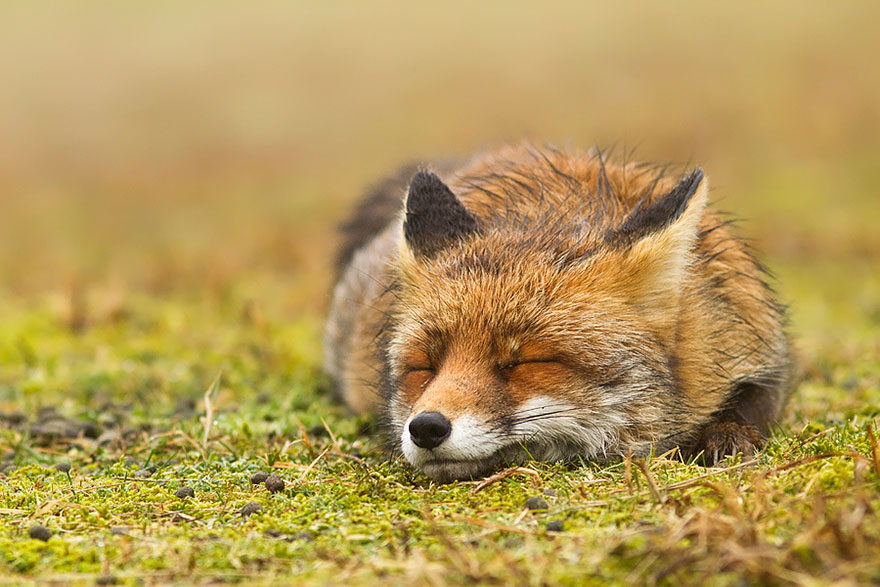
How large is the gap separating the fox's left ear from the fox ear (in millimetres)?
1047

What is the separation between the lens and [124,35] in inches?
1260

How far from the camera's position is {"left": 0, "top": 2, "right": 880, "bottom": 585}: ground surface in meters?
4.12

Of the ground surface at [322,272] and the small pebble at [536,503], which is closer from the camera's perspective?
the ground surface at [322,272]

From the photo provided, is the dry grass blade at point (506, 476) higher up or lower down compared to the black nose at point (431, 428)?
lower down

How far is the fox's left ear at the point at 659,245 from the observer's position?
5.46m

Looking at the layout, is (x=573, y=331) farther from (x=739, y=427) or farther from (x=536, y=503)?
(x=739, y=427)

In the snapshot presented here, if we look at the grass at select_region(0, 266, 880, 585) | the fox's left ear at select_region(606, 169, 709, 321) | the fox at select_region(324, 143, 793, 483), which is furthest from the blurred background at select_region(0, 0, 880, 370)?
the fox's left ear at select_region(606, 169, 709, 321)

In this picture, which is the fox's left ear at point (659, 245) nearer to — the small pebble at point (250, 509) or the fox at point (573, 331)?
the fox at point (573, 331)

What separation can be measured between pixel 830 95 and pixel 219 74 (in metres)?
20.1

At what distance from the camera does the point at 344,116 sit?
29703mm

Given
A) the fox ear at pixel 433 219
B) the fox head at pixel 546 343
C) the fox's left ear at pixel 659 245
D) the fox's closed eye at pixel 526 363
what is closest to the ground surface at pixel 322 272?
the fox head at pixel 546 343

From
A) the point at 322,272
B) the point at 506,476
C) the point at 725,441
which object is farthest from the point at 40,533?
the point at 322,272

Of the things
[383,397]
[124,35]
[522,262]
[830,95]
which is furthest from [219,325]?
[124,35]

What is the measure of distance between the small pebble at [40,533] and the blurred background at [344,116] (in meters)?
9.96
